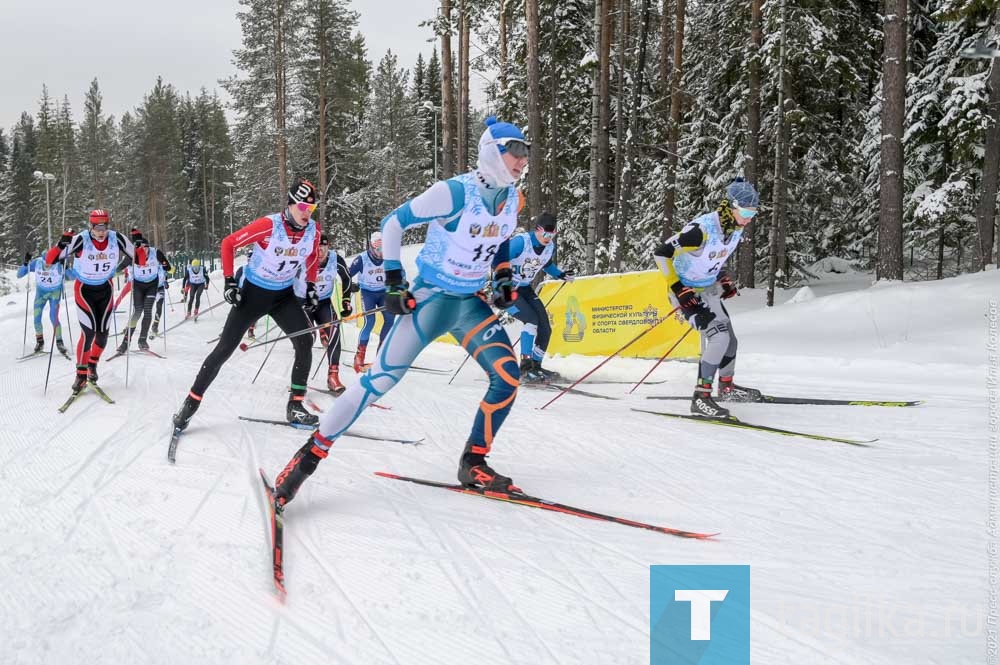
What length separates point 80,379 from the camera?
7.02m

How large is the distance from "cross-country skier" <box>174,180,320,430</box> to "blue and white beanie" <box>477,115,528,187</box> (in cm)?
228

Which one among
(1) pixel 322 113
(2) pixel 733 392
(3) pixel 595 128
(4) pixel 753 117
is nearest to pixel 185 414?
(2) pixel 733 392

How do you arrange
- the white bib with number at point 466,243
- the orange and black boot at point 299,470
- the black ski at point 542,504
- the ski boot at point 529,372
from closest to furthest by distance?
1. the black ski at point 542,504
2. the orange and black boot at point 299,470
3. the white bib with number at point 466,243
4. the ski boot at point 529,372

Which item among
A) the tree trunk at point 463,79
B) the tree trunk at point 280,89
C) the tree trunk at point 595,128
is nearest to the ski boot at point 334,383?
the tree trunk at point 595,128

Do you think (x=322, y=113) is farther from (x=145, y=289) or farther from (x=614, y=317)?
(x=614, y=317)

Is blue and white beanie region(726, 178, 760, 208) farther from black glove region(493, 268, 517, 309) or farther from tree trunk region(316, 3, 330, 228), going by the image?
tree trunk region(316, 3, 330, 228)

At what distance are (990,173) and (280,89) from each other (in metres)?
26.2

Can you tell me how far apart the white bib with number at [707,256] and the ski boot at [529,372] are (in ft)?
9.32

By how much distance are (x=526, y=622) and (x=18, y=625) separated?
6.43 feet

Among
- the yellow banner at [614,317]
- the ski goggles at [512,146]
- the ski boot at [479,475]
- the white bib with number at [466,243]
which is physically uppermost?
the ski goggles at [512,146]

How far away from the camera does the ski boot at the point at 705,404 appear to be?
19.4 ft

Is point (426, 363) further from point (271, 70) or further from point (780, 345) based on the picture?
point (271, 70)

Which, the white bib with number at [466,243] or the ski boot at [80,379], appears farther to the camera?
the ski boot at [80,379]

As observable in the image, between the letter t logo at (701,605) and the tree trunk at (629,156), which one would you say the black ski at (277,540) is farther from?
the tree trunk at (629,156)
